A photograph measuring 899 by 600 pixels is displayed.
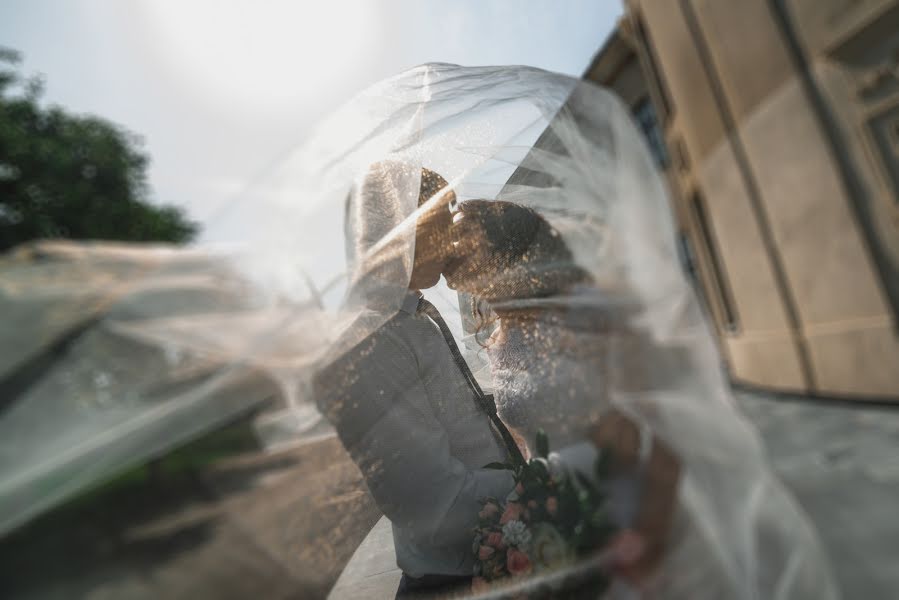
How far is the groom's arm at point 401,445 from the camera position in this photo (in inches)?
41.5

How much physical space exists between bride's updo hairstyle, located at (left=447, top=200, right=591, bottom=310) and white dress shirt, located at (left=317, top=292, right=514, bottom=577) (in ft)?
0.62

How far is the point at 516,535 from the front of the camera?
1.15m

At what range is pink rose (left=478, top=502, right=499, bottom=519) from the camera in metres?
1.17

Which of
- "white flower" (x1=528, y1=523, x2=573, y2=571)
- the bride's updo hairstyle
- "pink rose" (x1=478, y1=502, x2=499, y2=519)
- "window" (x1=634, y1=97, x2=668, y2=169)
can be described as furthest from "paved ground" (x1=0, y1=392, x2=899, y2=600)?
"window" (x1=634, y1=97, x2=668, y2=169)

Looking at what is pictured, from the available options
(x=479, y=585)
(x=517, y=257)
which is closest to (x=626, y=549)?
(x=479, y=585)

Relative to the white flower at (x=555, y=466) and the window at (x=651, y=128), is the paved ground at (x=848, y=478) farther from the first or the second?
the window at (x=651, y=128)

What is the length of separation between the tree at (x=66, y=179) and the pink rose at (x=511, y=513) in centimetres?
1627

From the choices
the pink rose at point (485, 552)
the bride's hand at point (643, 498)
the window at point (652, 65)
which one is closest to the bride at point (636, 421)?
the bride's hand at point (643, 498)

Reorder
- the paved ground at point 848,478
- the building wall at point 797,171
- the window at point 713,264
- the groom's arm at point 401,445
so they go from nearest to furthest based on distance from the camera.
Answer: the groom's arm at point 401,445, the paved ground at point 848,478, the building wall at point 797,171, the window at point 713,264

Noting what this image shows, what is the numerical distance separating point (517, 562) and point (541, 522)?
0.11 m

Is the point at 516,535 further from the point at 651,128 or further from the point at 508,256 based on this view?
the point at 651,128

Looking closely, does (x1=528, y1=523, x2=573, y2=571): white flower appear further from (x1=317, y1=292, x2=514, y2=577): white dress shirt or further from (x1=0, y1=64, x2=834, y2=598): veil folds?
(x1=0, y1=64, x2=834, y2=598): veil folds

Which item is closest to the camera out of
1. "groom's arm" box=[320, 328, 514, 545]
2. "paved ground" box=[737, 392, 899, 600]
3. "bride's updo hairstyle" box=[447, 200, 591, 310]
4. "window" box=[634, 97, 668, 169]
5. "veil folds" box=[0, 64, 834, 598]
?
"veil folds" box=[0, 64, 834, 598]

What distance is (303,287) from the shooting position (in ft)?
3.52
